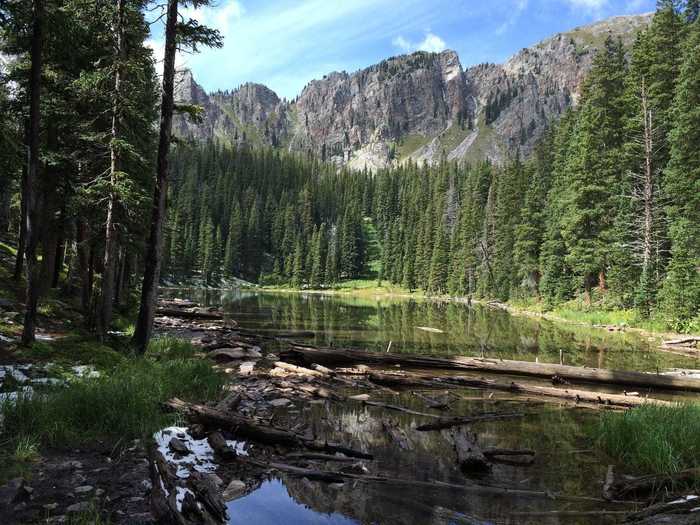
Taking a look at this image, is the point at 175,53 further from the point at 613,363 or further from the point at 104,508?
the point at 613,363

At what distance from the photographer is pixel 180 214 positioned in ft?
376

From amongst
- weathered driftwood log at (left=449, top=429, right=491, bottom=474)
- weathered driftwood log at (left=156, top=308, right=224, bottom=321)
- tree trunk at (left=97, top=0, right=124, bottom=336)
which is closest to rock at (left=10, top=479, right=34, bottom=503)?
weathered driftwood log at (left=449, top=429, right=491, bottom=474)

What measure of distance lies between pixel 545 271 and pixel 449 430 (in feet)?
155

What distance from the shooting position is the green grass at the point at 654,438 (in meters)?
7.33

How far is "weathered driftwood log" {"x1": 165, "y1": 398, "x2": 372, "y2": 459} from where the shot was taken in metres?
7.67

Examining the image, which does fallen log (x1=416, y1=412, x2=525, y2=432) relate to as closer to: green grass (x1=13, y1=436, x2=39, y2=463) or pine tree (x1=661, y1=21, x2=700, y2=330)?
green grass (x1=13, y1=436, x2=39, y2=463)

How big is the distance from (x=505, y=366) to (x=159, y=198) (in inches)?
506

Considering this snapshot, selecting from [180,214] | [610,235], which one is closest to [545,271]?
[610,235]

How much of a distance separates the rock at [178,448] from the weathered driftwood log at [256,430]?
96 cm

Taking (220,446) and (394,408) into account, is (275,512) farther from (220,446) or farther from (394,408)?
(394,408)

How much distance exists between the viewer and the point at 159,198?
1347 centimetres

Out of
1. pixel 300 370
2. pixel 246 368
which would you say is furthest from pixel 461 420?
pixel 246 368

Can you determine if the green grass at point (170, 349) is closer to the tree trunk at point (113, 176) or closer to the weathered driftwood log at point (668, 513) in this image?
the tree trunk at point (113, 176)

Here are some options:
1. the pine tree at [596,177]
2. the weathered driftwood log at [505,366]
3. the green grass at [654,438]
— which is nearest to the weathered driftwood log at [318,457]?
the green grass at [654,438]
